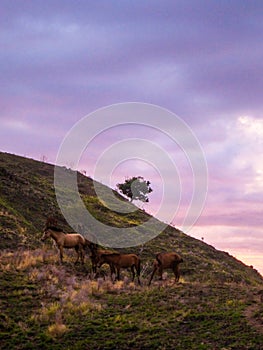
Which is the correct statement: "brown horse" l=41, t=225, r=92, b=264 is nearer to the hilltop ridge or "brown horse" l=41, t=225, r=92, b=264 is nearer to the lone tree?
the hilltop ridge

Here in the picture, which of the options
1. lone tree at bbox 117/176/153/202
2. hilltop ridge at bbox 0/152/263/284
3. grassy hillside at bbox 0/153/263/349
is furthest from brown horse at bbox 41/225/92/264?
lone tree at bbox 117/176/153/202

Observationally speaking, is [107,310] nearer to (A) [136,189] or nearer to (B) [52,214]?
(B) [52,214]

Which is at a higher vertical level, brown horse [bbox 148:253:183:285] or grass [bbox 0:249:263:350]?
brown horse [bbox 148:253:183:285]

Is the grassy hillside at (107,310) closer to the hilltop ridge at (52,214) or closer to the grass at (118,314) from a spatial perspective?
the grass at (118,314)

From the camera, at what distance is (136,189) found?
274ft

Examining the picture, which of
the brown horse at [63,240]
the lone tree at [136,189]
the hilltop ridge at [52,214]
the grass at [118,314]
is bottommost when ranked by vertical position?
the grass at [118,314]

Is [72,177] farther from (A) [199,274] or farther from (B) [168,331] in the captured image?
(B) [168,331]

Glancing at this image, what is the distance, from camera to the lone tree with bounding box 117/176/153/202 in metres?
83.3

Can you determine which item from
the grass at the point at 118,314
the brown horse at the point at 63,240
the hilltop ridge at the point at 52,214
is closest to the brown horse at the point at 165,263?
the grass at the point at 118,314

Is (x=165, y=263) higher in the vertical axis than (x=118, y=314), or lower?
higher

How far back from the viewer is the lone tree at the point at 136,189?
8331cm

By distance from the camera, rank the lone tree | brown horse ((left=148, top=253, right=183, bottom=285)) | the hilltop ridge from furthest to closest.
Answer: the lone tree, the hilltop ridge, brown horse ((left=148, top=253, right=183, bottom=285))

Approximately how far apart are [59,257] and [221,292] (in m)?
11.8

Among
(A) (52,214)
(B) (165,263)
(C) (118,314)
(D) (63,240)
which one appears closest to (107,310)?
(C) (118,314)
